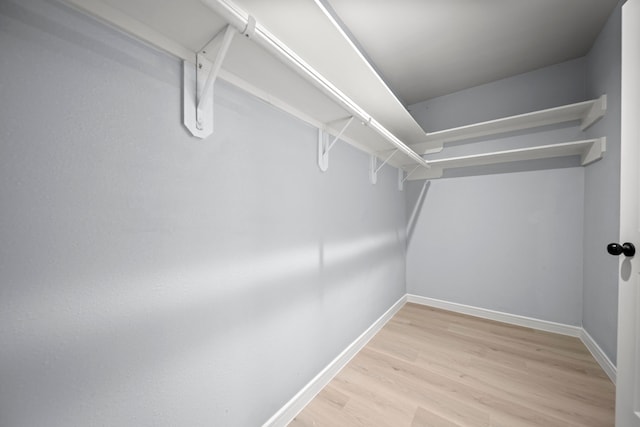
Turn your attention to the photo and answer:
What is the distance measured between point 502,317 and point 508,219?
3.12 feet

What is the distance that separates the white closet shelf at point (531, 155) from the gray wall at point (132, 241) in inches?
69.8

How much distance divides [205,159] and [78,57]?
1.20 ft

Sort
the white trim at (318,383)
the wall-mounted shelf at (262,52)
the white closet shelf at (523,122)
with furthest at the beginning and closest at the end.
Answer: the white closet shelf at (523,122)
the white trim at (318,383)
the wall-mounted shelf at (262,52)

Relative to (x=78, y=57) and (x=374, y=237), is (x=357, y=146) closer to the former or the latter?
(x=374, y=237)

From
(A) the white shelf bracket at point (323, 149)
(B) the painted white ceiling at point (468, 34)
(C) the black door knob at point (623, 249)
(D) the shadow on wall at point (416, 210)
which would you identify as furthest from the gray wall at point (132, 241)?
(D) the shadow on wall at point (416, 210)

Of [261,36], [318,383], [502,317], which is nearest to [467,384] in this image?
[318,383]

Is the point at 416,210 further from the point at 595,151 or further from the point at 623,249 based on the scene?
the point at 623,249

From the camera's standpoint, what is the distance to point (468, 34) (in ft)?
5.19

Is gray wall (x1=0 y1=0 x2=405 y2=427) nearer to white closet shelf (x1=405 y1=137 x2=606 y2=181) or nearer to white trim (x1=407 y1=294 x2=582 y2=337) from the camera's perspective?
white closet shelf (x1=405 y1=137 x2=606 y2=181)

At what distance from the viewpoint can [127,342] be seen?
0.61 meters

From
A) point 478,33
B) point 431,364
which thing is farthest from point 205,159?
point 478,33

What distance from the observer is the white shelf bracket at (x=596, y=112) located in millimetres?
1474

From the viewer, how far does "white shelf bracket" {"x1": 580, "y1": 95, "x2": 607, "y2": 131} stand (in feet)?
4.83

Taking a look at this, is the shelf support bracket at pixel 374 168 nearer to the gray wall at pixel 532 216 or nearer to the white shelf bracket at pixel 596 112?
the gray wall at pixel 532 216
